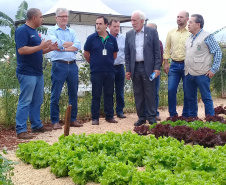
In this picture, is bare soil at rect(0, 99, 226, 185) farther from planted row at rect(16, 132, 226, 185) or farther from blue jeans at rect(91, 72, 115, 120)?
blue jeans at rect(91, 72, 115, 120)

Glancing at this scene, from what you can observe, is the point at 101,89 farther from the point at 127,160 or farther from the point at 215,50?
the point at 127,160

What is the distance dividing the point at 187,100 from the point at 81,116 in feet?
8.56

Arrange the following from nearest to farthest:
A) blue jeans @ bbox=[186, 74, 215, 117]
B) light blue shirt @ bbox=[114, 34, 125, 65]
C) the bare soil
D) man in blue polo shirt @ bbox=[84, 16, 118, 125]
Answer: the bare soil < blue jeans @ bbox=[186, 74, 215, 117] < man in blue polo shirt @ bbox=[84, 16, 118, 125] < light blue shirt @ bbox=[114, 34, 125, 65]

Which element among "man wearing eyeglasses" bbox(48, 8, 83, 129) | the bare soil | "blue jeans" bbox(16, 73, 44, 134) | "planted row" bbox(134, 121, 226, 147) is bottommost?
the bare soil

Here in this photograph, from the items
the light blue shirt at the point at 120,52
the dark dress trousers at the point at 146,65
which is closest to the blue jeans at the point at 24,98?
the dark dress trousers at the point at 146,65

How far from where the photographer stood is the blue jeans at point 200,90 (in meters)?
6.95

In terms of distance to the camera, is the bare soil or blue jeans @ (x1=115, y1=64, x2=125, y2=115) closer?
the bare soil

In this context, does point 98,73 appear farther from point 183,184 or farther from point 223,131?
point 183,184

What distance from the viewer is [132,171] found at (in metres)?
3.44

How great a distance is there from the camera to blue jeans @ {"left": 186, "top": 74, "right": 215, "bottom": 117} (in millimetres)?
6948

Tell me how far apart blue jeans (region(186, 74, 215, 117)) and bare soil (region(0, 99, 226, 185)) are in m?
1.36

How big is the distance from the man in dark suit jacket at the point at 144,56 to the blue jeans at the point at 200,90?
2.36ft

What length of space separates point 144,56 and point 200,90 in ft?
4.34

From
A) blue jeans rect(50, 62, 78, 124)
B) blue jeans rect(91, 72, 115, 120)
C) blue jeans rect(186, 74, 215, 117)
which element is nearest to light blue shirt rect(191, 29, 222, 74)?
blue jeans rect(186, 74, 215, 117)
